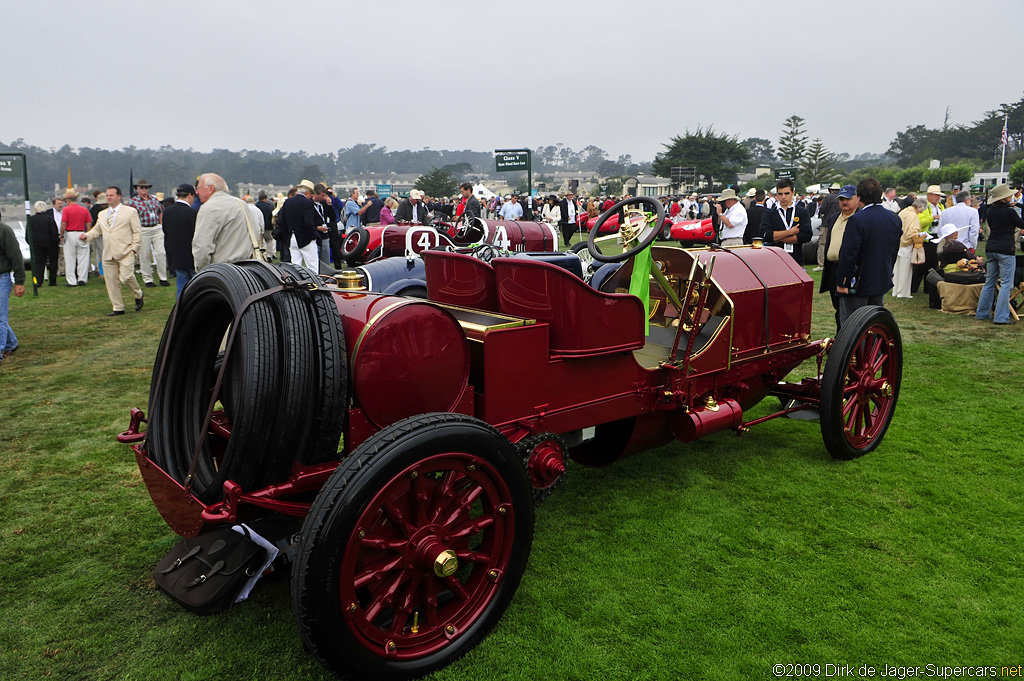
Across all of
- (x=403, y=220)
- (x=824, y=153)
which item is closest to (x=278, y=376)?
(x=403, y=220)

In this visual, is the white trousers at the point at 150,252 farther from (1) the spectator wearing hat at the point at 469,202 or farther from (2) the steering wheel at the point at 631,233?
(2) the steering wheel at the point at 631,233

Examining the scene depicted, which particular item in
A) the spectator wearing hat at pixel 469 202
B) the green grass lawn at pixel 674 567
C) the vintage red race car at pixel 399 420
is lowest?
the green grass lawn at pixel 674 567

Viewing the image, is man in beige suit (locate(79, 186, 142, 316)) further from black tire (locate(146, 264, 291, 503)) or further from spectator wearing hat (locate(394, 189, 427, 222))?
black tire (locate(146, 264, 291, 503))

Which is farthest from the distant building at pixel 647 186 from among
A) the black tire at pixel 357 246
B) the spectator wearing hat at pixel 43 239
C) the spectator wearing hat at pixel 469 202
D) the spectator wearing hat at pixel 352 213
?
the black tire at pixel 357 246

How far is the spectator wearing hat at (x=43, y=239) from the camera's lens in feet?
41.8

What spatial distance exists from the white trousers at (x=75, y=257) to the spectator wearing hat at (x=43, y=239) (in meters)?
0.28

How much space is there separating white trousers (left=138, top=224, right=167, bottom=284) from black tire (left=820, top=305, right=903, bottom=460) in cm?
1313

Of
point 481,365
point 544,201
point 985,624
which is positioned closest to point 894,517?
point 985,624

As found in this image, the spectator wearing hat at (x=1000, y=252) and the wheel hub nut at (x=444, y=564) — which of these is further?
the spectator wearing hat at (x=1000, y=252)

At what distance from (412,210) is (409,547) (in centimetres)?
1340

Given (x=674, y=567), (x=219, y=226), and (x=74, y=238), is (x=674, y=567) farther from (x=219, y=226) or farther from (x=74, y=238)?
(x=74, y=238)

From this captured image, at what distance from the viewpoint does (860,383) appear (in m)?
4.34

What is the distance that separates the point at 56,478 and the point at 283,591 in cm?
230

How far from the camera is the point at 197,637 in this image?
2.65m
